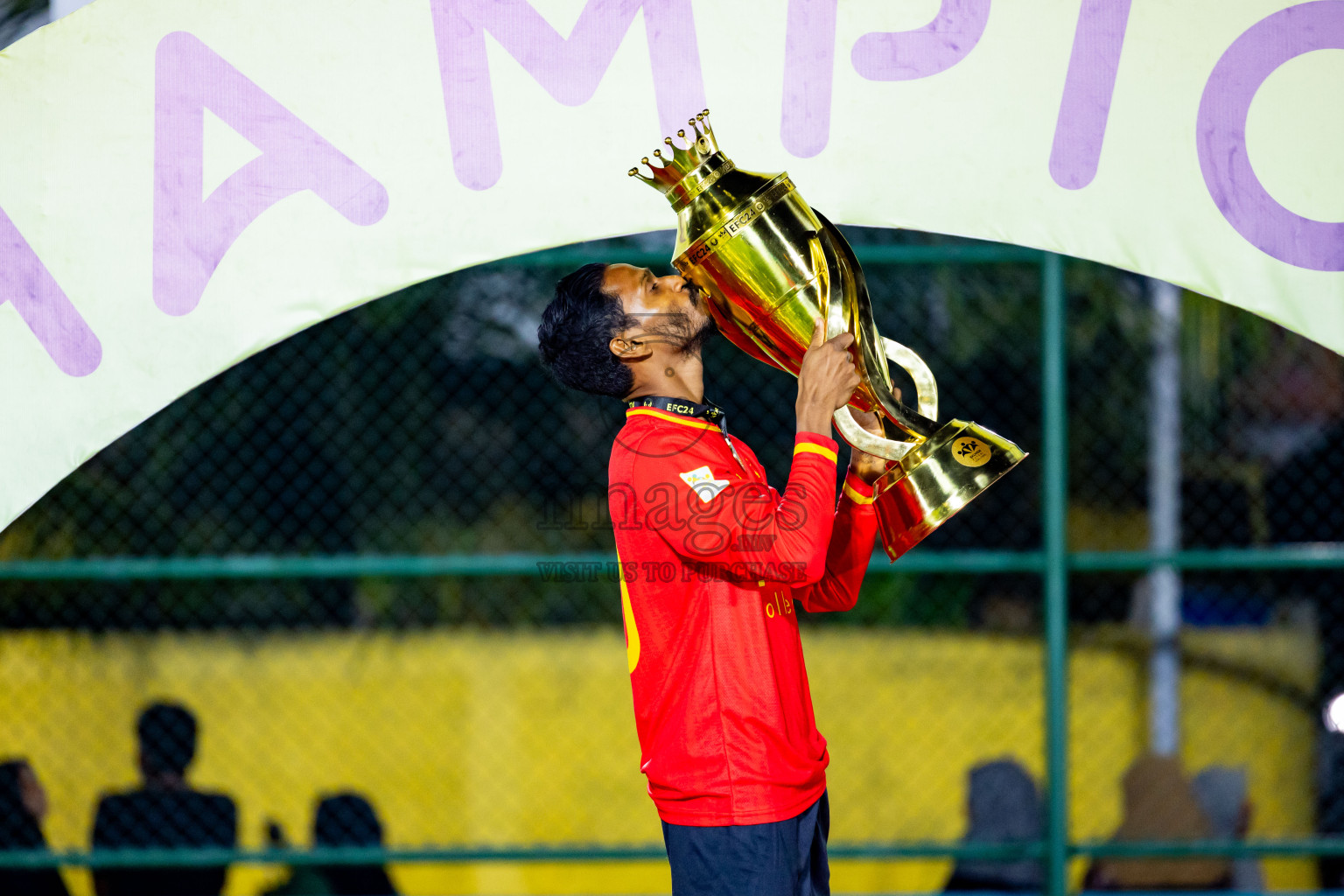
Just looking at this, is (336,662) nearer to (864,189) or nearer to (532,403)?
(532,403)

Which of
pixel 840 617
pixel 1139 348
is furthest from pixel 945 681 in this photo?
pixel 1139 348

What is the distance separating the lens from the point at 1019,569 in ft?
11.0

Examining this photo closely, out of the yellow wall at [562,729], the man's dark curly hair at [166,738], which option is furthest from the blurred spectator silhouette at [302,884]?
the yellow wall at [562,729]

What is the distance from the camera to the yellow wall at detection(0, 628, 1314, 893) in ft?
16.5

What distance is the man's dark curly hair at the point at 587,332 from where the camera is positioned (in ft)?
6.39

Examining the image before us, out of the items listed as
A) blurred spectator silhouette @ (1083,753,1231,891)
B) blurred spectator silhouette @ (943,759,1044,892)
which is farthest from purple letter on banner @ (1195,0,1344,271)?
blurred spectator silhouette @ (943,759,1044,892)

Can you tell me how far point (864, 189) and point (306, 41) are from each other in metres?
1.10

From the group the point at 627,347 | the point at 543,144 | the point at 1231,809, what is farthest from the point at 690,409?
the point at 1231,809

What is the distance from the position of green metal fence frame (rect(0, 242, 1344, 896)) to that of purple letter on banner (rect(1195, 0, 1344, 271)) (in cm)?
111

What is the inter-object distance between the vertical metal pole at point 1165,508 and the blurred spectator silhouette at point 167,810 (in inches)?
156

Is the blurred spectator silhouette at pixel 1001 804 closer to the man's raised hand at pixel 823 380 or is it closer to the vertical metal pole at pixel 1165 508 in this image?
the vertical metal pole at pixel 1165 508

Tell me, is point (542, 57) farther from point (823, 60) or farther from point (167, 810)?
point (167, 810)

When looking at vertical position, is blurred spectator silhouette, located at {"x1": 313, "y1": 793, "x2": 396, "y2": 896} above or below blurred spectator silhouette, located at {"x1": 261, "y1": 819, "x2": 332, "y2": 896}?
above

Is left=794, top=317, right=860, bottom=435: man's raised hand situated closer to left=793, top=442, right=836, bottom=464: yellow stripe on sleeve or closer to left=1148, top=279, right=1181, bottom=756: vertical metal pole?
left=793, top=442, right=836, bottom=464: yellow stripe on sleeve
